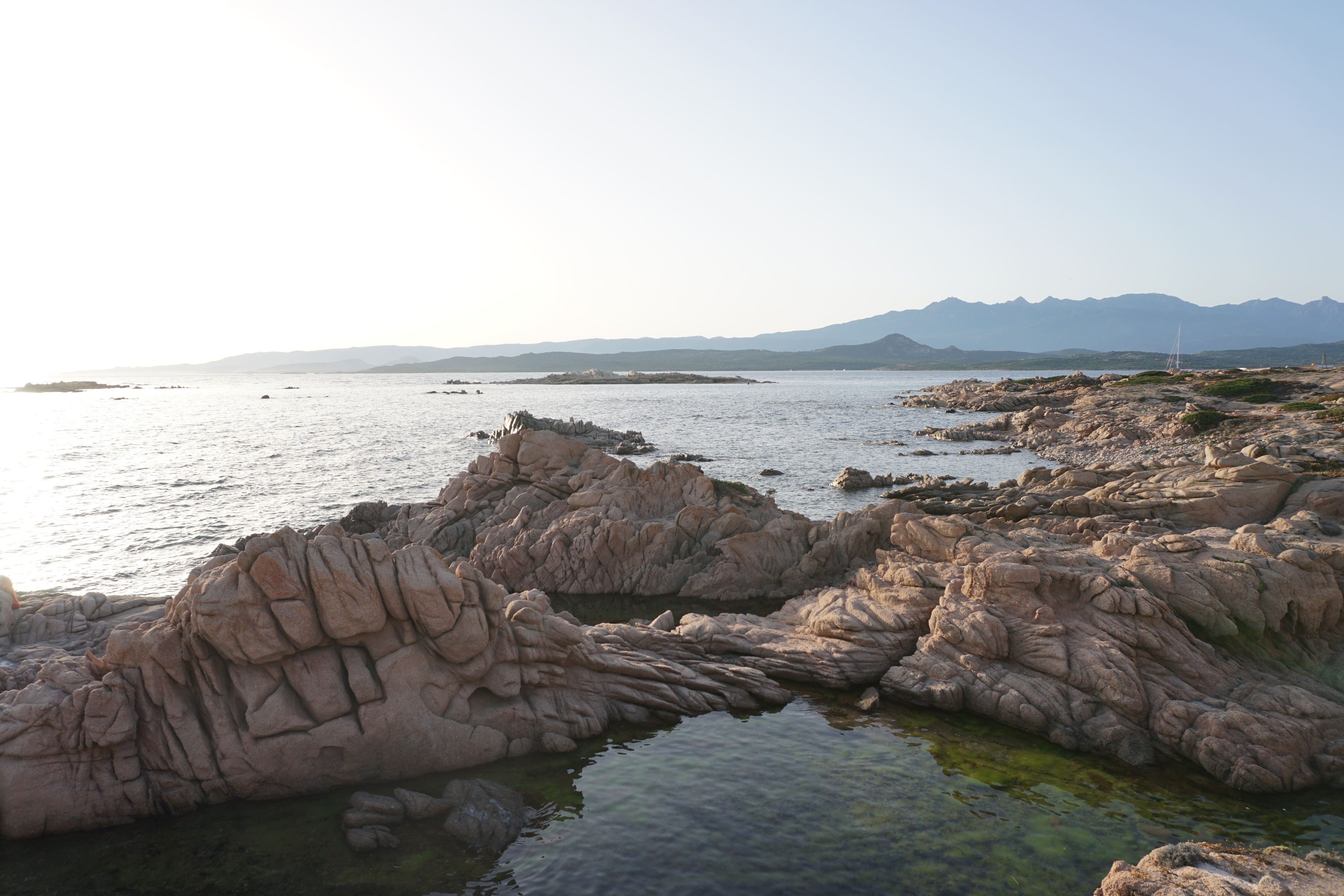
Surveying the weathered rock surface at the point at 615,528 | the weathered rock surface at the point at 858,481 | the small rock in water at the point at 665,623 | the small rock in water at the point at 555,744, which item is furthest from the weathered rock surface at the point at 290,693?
the weathered rock surface at the point at 858,481

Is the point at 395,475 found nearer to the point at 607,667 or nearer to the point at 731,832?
the point at 607,667

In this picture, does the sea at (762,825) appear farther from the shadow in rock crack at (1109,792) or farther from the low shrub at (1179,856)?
the low shrub at (1179,856)

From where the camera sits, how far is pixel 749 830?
12.5 metres

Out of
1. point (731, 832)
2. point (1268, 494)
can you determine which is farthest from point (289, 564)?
point (1268, 494)

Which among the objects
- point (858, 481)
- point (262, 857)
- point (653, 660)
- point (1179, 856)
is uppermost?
point (1179, 856)

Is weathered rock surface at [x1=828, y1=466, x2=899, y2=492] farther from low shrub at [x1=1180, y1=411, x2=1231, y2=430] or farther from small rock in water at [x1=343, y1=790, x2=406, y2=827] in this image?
small rock in water at [x1=343, y1=790, x2=406, y2=827]

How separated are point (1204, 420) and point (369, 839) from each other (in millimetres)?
65470

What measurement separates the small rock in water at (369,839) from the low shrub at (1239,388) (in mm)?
87367

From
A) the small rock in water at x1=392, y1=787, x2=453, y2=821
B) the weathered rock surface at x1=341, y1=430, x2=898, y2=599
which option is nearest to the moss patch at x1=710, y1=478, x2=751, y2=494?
the weathered rock surface at x1=341, y1=430, x2=898, y2=599

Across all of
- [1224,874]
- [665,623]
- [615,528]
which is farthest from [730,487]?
[1224,874]

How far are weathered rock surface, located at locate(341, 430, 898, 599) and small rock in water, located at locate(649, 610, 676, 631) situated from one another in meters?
5.12

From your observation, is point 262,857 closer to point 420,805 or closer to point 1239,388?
point 420,805

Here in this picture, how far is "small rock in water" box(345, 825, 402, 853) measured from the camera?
11719mm

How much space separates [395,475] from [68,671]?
43.3 metres
